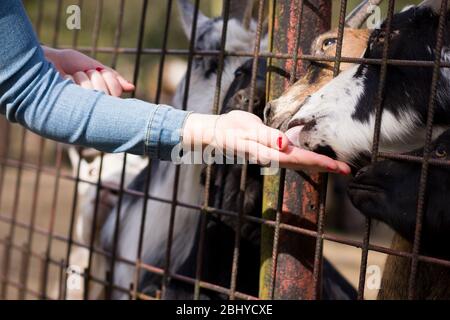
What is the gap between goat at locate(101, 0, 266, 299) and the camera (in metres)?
3.29

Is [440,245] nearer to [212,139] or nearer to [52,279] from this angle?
[212,139]

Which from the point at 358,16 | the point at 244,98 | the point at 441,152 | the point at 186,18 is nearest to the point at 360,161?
the point at 441,152

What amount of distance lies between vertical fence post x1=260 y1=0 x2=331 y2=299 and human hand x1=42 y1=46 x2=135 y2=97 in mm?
591

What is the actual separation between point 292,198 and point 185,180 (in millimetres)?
1041

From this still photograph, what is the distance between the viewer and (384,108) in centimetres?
201

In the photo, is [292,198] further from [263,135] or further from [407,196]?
[263,135]

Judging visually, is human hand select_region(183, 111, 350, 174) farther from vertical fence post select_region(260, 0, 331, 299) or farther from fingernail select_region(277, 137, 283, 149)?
vertical fence post select_region(260, 0, 331, 299)

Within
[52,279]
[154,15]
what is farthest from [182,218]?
[154,15]

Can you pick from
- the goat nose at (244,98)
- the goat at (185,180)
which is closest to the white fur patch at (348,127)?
the goat nose at (244,98)

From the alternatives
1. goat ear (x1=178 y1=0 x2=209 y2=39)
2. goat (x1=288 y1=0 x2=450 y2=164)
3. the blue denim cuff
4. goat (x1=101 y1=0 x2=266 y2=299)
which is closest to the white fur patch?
goat (x1=288 y1=0 x2=450 y2=164)

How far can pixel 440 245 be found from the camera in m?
2.01

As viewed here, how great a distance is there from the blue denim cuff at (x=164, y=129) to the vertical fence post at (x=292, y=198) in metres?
0.66

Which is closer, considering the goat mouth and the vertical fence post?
the goat mouth

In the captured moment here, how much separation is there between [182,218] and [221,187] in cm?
49
